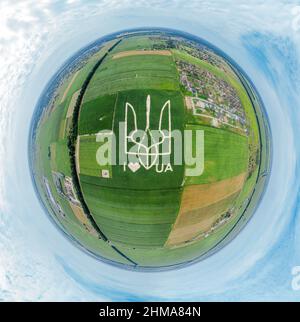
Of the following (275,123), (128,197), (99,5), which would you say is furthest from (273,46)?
(128,197)

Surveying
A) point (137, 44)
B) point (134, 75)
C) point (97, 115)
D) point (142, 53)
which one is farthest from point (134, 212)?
point (137, 44)

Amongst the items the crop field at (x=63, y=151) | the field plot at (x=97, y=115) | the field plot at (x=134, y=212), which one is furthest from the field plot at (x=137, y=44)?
the field plot at (x=134, y=212)

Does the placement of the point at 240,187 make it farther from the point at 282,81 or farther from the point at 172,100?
the point at 282,81

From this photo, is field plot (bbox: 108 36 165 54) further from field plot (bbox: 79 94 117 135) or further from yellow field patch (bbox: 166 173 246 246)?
yellow field patch (bbox: 166 173 246 246)

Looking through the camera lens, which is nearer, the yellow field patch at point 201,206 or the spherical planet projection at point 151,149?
the spherical planet projection at point 151,149

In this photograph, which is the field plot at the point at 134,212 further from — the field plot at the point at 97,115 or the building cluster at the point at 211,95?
the building cluster at the point at 211,95

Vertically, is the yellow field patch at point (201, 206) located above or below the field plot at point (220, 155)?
below
